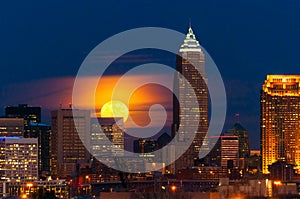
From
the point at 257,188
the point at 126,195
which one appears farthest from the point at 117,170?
the point at 126,195

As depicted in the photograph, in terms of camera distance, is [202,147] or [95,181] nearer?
[95,181]

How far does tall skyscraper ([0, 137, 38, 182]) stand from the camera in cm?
12792

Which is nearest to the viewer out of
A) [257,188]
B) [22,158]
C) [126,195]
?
[126,195]

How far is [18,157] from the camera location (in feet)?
435

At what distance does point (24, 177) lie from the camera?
12344 centimetres

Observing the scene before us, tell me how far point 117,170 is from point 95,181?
5.16 metres

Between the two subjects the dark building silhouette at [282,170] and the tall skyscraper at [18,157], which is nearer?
the tall skyscraper at [18,157]

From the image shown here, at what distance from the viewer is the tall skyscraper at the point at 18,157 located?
128m

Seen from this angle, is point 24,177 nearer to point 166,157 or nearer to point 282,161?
point 166,157

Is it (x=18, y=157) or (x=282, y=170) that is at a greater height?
(x=18, y=157)

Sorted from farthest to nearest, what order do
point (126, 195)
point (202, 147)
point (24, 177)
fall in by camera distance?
1. point (202, 147)
2. point (24, 177)
3. point (126, 195)

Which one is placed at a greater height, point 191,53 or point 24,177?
point 191,53

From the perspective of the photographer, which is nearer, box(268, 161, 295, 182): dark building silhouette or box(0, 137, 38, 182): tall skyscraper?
box(0, 137, 38, 182): tall skyscraper

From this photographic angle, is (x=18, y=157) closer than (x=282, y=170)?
Yes
